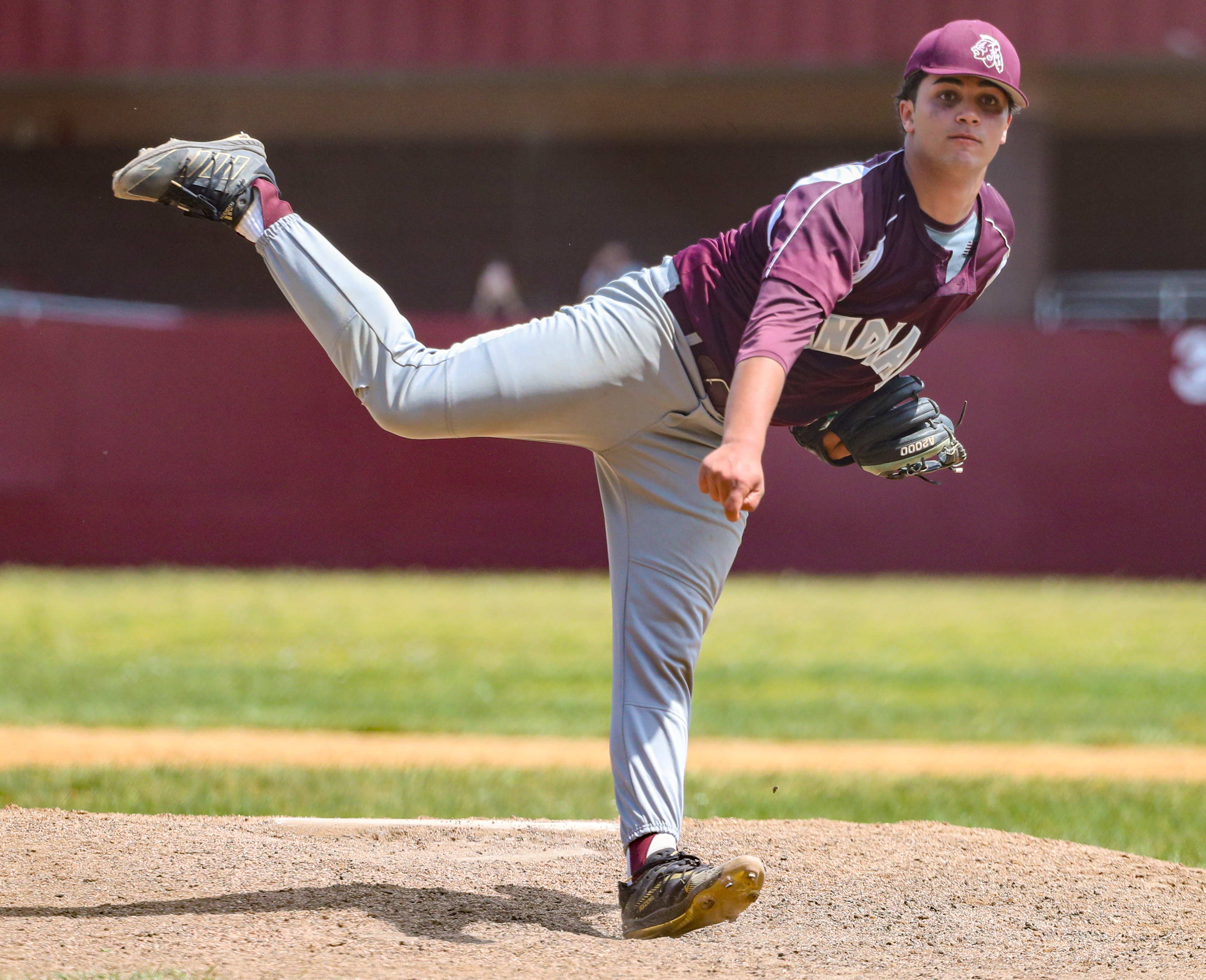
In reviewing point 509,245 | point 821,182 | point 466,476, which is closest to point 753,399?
point 821,182

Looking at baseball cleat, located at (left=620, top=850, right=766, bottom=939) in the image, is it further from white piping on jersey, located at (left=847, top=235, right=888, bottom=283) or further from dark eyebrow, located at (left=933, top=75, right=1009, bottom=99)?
dark eyebrow, located at (left=933, top=75, right=1009, bottom=99)

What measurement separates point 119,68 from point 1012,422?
9542 mm

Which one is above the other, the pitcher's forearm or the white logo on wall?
the pitcher's forearm

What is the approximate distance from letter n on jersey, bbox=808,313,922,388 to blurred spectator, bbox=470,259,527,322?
1056cm

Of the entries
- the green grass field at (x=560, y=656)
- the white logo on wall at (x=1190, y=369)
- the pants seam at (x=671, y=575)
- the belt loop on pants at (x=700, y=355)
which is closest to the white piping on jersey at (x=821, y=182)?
the belt loop on pants at (x=700, y=355)

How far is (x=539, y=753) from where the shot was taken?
6629mm

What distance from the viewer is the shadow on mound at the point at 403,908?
3.27 m

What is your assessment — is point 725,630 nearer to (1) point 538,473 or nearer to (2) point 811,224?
(1) point 538,473

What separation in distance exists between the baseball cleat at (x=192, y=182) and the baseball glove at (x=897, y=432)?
1.30 m

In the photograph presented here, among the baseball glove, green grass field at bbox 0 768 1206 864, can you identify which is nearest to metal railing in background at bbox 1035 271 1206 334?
green grass field at bbox 0 768 1206 864

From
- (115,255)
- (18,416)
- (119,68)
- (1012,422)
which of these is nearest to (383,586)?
(18,416)

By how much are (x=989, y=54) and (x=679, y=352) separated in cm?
82

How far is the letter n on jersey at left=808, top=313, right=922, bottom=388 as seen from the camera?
3.10 metres

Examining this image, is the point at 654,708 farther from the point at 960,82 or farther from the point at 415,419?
the point at 960,82
